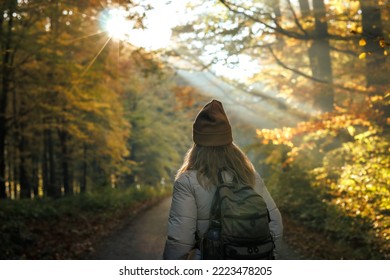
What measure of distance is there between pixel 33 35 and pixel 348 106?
8.61m

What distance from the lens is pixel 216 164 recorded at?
3369mm

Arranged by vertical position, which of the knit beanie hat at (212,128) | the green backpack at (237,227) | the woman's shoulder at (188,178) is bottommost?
the green backpack at (237,227)

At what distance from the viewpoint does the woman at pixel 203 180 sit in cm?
320

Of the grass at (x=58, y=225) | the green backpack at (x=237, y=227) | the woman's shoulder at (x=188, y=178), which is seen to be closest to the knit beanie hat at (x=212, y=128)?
the woman's shoulder at (x=188, y=178)

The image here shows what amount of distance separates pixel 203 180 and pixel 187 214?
27cm

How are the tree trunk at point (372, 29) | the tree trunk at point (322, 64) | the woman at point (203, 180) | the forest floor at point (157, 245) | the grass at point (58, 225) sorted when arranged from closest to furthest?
the woman at point (203, 180) < the forest floor at point (157, 245) < the grass at point (58, 225) < the tree trunk at point (372, 29) < the tree trunk at point (322, 64)

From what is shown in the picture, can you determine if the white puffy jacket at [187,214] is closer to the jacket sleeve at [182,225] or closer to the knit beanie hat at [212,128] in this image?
the jacket sleeve at [182,225]

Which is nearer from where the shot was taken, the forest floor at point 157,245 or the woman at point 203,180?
the woman at point 203,180

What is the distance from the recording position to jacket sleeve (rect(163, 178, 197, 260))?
317 centimetres

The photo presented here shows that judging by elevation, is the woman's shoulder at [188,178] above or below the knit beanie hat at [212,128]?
below

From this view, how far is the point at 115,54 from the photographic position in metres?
16.4

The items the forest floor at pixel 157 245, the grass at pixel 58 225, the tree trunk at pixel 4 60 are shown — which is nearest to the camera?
the forest floor at pixel 157 245
